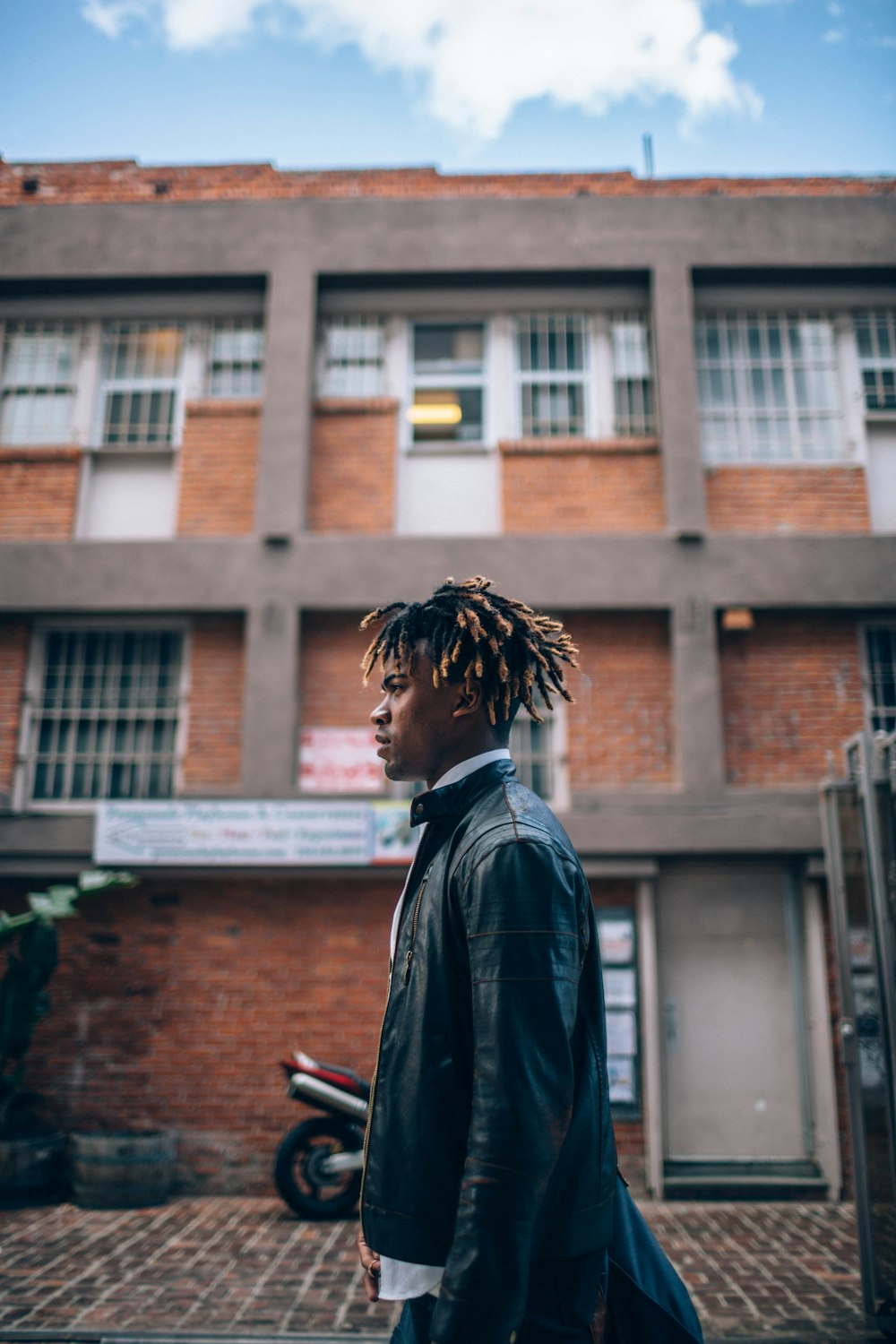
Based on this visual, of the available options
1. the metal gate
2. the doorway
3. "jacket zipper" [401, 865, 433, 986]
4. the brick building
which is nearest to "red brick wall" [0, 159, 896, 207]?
the brick building

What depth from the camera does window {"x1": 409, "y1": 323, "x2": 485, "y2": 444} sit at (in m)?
9.98

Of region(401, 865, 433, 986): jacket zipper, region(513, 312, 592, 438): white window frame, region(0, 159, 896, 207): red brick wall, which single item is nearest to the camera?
region(401, 865, 433, 986): jacket zipper

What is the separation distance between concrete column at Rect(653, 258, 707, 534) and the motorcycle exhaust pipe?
571 centimetres

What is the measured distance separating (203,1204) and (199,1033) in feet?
4.33

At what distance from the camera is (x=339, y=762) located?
8.97m

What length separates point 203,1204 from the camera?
7.83 m

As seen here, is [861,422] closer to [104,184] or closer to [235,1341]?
[104,184]

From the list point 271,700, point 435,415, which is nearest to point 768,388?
point 435,415

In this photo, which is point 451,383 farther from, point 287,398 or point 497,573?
point 497,573

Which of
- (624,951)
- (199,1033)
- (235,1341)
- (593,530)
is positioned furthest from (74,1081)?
(593,530)

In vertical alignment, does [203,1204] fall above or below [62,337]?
below

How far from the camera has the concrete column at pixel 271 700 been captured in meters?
8.78

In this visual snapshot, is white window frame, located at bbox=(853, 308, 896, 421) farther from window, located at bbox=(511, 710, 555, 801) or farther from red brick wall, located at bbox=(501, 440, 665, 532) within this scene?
window, located at bbox=(511, 710, 555, 801)

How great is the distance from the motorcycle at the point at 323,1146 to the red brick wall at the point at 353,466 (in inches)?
196
